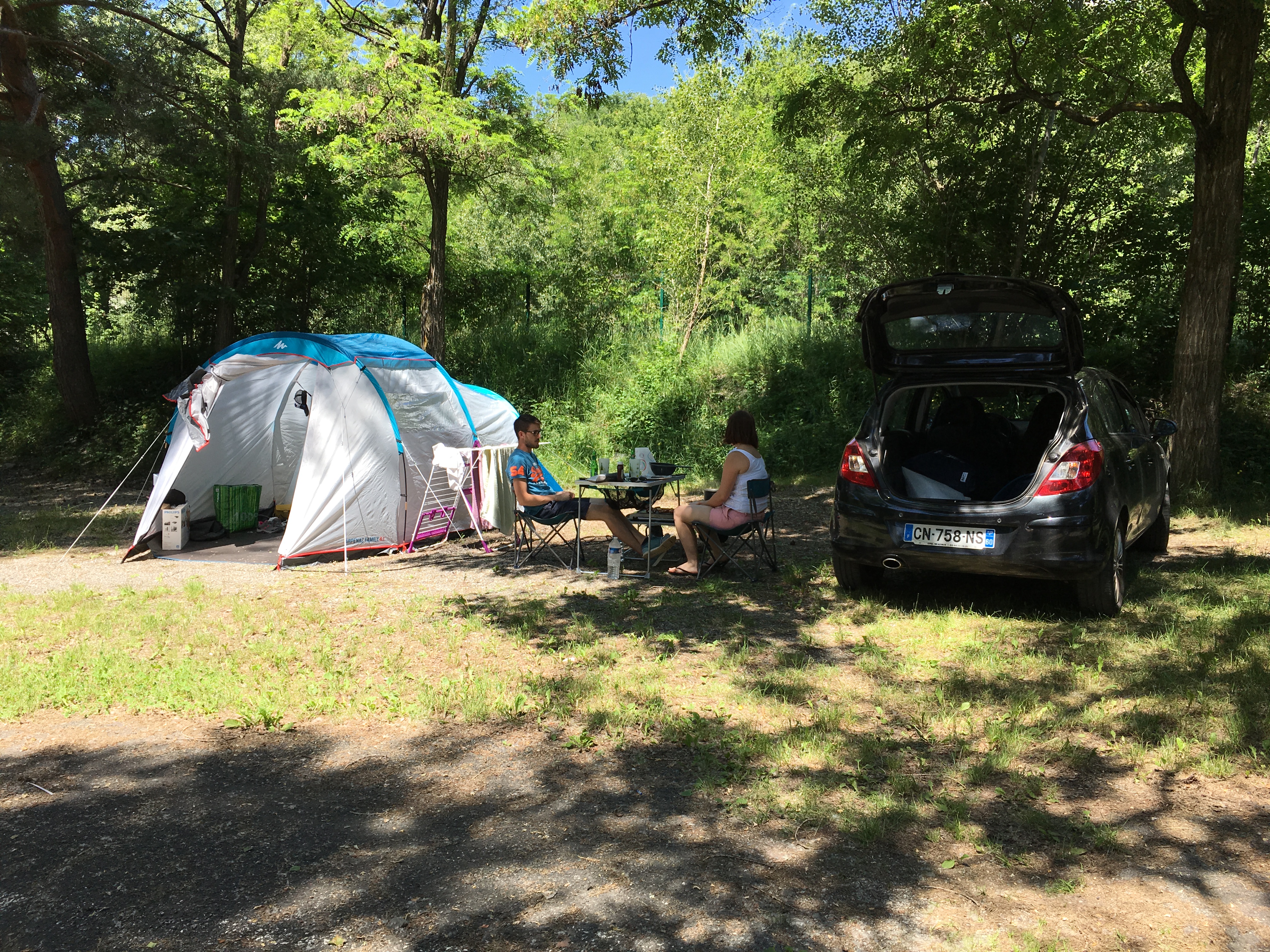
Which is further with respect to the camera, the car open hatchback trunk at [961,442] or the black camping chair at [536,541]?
the black camping chair at [536,541]

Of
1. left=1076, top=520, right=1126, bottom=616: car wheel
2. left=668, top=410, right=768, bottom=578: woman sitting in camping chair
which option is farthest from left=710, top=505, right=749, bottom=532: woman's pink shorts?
left=1076, top=520, right=1126, bottom=616: car wheel

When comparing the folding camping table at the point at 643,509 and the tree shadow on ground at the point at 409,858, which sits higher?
the folding camping table at the point at 643,509

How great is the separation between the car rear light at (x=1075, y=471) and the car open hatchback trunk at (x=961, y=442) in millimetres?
131

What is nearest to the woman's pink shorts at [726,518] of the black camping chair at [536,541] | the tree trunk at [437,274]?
the black camping chair at [536,541]

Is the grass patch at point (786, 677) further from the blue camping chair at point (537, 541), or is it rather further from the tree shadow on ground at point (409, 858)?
the blue camping chair at point (537, 541)

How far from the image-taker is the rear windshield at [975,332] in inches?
237

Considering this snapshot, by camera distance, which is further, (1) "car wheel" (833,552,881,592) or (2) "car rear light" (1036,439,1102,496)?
(1) "car wheel" (833,552,881,592)

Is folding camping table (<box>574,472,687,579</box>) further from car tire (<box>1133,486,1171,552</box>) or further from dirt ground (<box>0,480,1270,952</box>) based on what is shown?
car tire (<box>1133,486,1171,552</box>)

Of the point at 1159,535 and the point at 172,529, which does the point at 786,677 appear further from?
the point at 172,529

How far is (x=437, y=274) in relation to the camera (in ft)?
47.2

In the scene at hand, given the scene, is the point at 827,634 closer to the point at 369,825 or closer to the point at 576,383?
the point at 369,825

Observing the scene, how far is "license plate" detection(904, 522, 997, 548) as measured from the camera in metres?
5.45

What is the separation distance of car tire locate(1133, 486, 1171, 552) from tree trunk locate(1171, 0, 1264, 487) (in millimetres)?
2260

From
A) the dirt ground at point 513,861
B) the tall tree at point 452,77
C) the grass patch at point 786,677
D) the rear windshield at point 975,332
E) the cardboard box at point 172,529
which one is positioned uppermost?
the tall tree at point 452,77
